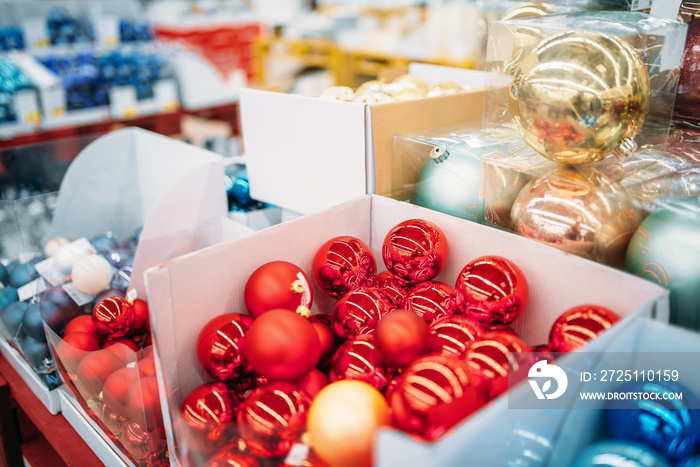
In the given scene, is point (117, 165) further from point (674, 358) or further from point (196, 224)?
point (674, 358)

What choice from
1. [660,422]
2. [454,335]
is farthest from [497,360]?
[660,422]

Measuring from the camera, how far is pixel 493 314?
0.85 m

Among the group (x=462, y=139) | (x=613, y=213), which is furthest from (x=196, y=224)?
(x=613, y=213)

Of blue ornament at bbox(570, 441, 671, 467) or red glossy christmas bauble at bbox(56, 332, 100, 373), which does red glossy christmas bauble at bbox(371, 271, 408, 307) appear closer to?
blue ornament at bbox(570, 441, 671, 467)

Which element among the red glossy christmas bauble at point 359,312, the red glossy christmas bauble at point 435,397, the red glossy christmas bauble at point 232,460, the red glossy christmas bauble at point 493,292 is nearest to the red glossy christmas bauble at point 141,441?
the red glossy christmas bauble at point 232,460

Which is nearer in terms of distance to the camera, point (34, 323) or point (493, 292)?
point (493, 292)

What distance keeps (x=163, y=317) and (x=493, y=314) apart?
54 cm

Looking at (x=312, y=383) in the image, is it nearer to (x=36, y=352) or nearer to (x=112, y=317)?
(x=112, y=317)

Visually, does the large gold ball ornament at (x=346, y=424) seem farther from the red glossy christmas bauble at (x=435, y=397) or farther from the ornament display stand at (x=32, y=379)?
the ornament display stand at (x=32, y=379)

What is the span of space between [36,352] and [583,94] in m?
1.26

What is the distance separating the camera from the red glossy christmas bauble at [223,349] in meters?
0.83

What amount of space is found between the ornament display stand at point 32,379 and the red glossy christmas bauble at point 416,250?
81cm

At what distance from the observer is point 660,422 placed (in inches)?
26.0

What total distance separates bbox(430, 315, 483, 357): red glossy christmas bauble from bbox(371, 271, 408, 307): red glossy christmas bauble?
0.20 metres
